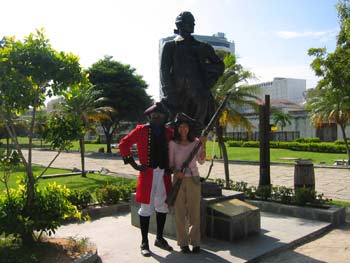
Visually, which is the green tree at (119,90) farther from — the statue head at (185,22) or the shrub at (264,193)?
the statue head at (185,22)

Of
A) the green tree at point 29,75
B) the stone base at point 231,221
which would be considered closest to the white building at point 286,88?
the stone base at point 231,221

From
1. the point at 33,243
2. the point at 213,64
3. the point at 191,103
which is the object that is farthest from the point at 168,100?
the point at 33,243

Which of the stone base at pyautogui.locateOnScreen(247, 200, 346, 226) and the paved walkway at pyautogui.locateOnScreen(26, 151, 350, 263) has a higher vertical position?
the stone base at pyautogui.locateOnScreen(247, 200, 346, 226)

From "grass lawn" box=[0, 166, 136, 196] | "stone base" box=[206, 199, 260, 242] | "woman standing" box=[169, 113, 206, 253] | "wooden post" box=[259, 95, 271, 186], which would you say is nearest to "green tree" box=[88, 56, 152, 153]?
"grass lawn" box=[0, 166, 136, 196]

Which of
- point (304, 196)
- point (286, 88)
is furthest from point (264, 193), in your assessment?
point (286, 88)

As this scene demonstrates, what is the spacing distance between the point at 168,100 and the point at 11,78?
87.3 inches

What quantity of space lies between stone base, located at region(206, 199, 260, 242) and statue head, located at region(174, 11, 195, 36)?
2.55 metres

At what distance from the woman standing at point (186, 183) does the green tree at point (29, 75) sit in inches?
56.9

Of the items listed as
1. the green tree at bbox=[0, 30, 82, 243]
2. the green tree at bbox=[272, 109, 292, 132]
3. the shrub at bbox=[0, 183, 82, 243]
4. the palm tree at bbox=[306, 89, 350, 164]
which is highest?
the green tree at bbox=[272, 109, 292, 132]

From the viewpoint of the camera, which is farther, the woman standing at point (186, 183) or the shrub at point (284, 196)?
the shrub at point (284, 196)

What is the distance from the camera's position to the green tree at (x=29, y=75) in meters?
4.19

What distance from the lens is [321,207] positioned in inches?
266

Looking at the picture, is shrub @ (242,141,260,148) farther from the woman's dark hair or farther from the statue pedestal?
the woman's dark hair

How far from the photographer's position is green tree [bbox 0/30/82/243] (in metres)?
4.19
